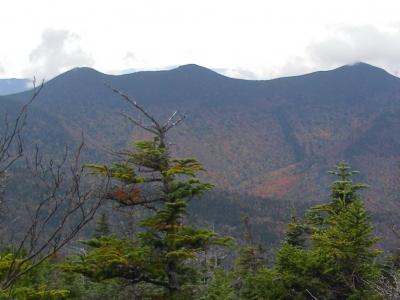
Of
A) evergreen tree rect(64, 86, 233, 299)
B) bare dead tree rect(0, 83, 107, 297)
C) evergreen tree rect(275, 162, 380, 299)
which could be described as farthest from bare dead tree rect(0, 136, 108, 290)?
evergreen tree rect(275, 162, 380, 299)

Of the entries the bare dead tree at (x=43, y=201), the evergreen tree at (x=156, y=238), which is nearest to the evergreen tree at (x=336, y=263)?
the evergreen tree at (x=156, y=238)

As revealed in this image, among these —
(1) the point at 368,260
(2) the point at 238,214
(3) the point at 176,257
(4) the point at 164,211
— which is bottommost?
(2) the point at 238,214

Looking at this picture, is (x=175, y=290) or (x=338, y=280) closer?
(x=175, y=290)

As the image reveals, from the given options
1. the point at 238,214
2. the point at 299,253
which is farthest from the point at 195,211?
the point at 299,253

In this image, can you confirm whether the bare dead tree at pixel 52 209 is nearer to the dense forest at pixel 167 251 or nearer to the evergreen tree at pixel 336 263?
the dense forest at pixel 167 251

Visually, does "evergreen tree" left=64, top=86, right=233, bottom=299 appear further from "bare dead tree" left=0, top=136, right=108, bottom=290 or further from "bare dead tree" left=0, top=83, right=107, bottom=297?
"bare dead tree" left=0, top=136, right=108, bottom=290

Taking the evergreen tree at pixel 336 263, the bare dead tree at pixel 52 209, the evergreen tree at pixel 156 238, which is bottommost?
the evergreen tree at pixel 336 263

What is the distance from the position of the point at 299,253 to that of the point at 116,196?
17.7 feet

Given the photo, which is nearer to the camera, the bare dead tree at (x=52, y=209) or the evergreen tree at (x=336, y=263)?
the bare dead tree at (x=52, y=209)

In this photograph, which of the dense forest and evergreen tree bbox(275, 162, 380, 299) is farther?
evergreen tree bbox(275, 162, 380, 299)

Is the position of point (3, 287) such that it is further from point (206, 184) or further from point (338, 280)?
point (338, 280)

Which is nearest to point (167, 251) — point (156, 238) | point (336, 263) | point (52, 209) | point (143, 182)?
point (156, 238)

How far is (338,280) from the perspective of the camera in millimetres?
10875

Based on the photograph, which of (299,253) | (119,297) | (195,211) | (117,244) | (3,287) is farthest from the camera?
(195,211)
